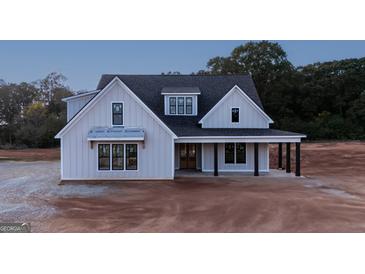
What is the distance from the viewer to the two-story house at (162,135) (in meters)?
17.1

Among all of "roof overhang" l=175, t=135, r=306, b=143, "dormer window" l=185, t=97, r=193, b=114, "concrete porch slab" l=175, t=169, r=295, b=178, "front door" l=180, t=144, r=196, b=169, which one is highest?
"dormer window" l=185, t=97, r=193, b=114

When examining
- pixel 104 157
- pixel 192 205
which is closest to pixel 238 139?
pixel 104 157

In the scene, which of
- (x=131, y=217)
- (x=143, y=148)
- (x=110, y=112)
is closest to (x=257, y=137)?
(x=143, y=148)

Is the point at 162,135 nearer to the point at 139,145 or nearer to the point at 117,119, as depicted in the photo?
the point at 139,145

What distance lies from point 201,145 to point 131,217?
414 inches

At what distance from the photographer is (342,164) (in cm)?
2505

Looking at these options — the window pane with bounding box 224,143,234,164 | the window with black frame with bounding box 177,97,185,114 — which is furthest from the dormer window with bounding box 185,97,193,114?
the window pane with bounding box 224,143,234,164

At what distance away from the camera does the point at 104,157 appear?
1741 cm

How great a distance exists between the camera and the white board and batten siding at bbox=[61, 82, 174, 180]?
17.2 m

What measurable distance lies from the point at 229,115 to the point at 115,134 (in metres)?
6.98

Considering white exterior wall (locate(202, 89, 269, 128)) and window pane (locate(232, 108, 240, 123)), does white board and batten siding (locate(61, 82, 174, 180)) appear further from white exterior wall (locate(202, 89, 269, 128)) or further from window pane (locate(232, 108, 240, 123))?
window pane (locate(232, 108, 240, 123))

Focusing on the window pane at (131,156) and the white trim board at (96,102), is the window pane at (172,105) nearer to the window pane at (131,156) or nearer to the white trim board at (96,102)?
the white trim board at (96,102)

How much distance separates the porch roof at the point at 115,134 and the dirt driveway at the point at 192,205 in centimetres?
214

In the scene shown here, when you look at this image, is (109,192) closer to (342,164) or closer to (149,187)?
(149,187)
